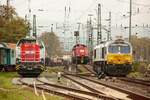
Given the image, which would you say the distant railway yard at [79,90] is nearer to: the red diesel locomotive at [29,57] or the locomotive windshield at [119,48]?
the red diesel locomotive at [29,57]

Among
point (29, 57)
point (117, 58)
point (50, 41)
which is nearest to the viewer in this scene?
point (29, 57)

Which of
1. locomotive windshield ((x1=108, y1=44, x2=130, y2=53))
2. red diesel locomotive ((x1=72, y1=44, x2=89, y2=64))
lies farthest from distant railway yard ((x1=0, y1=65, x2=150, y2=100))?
red diesel locomotive ((x1=72, y1=44, x2=89, y2=64))

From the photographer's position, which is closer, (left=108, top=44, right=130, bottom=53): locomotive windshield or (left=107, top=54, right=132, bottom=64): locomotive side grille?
(left=107, top=54, right=132, bottom=64): locomotive side grille

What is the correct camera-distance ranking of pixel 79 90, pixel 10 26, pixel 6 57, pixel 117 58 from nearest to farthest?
pixel 79 90 < pixel 117 58 < pixel 6 57 < pixel 10 26

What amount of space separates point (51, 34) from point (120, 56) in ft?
322

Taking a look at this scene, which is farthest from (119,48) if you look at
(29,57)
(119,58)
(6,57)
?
(6,57)

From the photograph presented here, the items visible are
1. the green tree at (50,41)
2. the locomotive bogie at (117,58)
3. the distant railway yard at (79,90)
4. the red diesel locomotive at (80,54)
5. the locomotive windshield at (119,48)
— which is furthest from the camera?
the green tree at (50,41)

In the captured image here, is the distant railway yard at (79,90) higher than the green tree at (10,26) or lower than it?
lower

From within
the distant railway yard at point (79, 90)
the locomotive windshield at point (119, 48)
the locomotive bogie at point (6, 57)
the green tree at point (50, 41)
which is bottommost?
the distant railway yard at point (79, 90)

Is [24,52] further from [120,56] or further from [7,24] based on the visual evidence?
[7,24]

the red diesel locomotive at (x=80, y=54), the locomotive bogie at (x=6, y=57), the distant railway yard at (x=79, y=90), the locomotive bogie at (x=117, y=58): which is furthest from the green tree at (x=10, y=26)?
the distant railway yard at (x=79, y=90)

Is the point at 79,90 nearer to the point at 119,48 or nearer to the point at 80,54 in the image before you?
the point at 119,48

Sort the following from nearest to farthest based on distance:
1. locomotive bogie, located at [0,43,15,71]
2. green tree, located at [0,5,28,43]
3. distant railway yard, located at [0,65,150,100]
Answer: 1. distant railway yard, located at [0,65,150,100]
2. locomotive bogie, located at [0,43,15,71]
3. green tree, located at [0,5,28,43]

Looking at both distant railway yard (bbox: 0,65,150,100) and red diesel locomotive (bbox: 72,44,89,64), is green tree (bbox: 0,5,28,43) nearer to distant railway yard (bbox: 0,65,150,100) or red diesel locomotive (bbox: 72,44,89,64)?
red diesel locomotive (bbox: 72,44,89,64)
